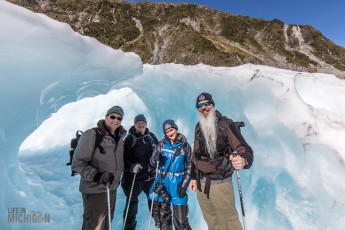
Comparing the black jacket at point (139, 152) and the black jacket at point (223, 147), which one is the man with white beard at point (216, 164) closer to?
the black jacket at point (223, 147)

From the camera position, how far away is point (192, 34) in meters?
92.6

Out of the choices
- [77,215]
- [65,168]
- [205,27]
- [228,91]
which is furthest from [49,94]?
[205,27]

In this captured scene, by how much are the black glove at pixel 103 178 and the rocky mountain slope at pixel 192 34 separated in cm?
7712

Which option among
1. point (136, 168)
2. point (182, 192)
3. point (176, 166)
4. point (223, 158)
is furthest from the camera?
point (136, 168)

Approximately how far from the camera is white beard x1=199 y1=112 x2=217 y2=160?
3.44m

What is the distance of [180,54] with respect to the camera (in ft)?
277

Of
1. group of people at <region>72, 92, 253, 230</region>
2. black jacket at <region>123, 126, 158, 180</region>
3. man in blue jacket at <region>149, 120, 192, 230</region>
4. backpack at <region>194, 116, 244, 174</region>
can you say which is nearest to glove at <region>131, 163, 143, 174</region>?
group of people at <region>72, 92, 253, 230</region>

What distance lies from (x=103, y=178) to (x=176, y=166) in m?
1.16

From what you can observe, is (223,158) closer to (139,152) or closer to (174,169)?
(174,169)

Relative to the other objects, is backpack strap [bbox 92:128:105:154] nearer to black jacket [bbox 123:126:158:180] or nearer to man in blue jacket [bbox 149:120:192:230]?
man in blue jacket [bbox 149:120:192:230]

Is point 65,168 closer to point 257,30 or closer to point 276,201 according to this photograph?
point 276,201

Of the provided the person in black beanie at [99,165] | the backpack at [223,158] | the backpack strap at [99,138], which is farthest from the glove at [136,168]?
the backpack at [223,158]

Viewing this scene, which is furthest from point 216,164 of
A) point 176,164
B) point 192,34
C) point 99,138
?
point 192,34

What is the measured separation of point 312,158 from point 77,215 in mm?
5309
